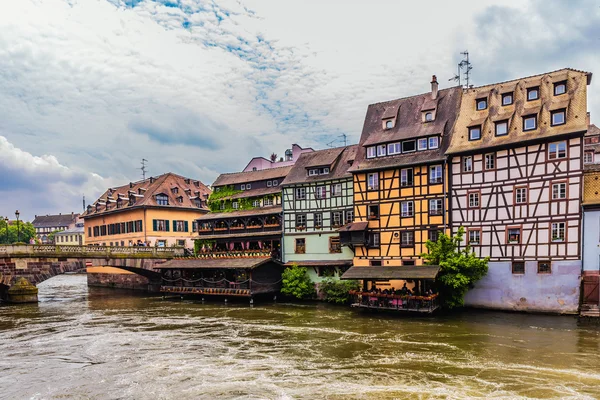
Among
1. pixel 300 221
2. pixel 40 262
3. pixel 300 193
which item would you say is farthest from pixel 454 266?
pixel 40 262

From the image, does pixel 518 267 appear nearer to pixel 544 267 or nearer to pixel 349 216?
pixel 544 267

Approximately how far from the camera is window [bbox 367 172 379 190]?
33334mm

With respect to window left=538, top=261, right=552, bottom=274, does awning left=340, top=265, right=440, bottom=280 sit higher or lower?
lower

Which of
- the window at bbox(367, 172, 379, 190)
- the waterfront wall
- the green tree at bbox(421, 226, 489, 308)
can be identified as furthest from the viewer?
the window at bbox(367, 172, 379, 190)

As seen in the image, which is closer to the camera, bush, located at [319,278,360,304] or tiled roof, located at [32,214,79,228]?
bush, located at [319,278,360,304]

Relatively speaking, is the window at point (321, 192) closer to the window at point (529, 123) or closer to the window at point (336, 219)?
the window at point (336, 219)

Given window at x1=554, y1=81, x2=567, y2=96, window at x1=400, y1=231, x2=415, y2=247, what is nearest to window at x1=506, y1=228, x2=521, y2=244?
window at x1=400, y1=231, x2=415, y2=247

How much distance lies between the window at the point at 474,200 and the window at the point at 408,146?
18.3ft

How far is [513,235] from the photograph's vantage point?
28141 mm

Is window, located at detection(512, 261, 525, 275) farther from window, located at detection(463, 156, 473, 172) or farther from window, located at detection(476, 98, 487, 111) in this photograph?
window, located at detection(476, 98, 487, 111)

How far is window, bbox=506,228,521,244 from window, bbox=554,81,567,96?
30.8ft

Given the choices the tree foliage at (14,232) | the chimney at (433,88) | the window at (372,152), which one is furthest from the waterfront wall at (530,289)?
the tree foliage at (14,232)

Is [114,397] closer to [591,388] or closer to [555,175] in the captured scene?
[591,388]

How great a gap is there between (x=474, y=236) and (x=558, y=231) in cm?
501
